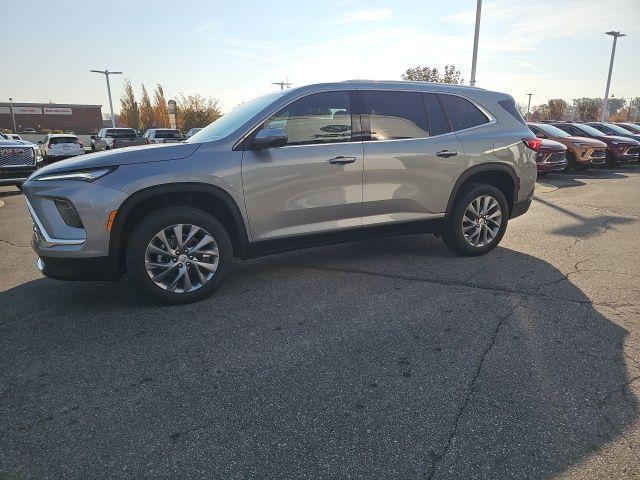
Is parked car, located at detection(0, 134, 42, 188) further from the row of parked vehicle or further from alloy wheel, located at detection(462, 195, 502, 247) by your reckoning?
the row of parked vehicle

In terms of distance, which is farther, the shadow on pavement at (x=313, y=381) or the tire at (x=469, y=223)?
the tire at (x=469, y=223)

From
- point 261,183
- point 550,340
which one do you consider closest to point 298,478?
point 550,340

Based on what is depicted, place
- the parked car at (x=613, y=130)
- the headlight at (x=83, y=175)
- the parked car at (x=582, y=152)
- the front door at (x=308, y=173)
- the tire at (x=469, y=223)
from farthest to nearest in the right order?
the parked car at (x=613, y=130)
the parked car at (x=582, y=152)
the tire at (x=469, y=223)
the front door at (x=308, y=173)
the headlight at (x=83, y=175)

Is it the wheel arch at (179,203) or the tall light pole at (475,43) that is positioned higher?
the tall light pole at (475,43)

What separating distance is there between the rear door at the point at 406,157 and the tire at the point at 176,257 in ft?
5.09

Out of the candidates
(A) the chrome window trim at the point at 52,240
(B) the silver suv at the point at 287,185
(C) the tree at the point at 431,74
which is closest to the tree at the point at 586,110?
(C) the tree at the point at 431,74

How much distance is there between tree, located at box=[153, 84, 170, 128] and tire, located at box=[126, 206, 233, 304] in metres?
56.5

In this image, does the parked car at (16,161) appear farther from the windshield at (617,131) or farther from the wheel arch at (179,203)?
the windshield at (617,131)

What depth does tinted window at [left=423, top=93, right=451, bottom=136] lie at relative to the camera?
191 inches

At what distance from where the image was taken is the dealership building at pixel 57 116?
66.4 meters

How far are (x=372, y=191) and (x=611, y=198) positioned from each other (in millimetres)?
7755

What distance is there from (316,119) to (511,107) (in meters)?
2.70

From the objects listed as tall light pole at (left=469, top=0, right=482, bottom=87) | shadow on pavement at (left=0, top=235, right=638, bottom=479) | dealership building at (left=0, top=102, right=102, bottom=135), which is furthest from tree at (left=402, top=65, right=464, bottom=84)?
dealership building at (left=0, top=102, right=102, bottom=135)

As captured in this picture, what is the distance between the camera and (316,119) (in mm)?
4258
